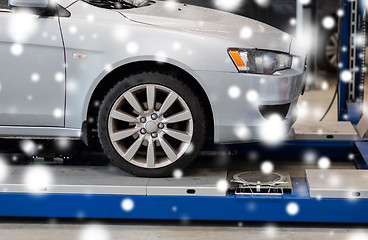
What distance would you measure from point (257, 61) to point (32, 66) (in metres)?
1.23

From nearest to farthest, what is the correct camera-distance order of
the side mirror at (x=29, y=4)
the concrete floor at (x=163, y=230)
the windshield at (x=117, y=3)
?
1. the concrete floor at (x=163, y=230)
2. the side mirror at (x=29, y=4)
3. the windshield at (x=117, y=3)

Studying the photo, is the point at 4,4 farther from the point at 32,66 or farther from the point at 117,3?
the point at 117,3

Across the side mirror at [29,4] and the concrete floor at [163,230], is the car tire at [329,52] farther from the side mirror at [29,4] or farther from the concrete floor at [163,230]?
the side mirror at [29,4]

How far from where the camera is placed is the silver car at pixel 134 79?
3596 mm

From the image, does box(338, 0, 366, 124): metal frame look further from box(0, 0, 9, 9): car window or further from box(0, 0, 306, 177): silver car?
box(0, 0, 9, 9): car window

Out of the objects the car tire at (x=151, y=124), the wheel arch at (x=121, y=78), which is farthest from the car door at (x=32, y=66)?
the car tire at (x=151, y=124)

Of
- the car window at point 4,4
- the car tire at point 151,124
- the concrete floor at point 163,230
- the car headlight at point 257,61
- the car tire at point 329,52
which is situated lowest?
the concrete floor at point 163,230

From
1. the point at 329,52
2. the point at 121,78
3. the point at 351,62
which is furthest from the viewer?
the point at 329,52

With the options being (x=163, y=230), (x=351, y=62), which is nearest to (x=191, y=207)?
(x=163, y=230)

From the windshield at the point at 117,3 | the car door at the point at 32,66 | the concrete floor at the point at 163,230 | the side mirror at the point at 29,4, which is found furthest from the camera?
the windshield at the point at 117,3

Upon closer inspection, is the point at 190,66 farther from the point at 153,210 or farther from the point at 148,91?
the point at 153,210

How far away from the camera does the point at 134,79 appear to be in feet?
11.9

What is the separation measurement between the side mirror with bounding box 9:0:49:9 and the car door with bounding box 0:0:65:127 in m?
0.10

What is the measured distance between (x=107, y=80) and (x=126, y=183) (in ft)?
1.97
